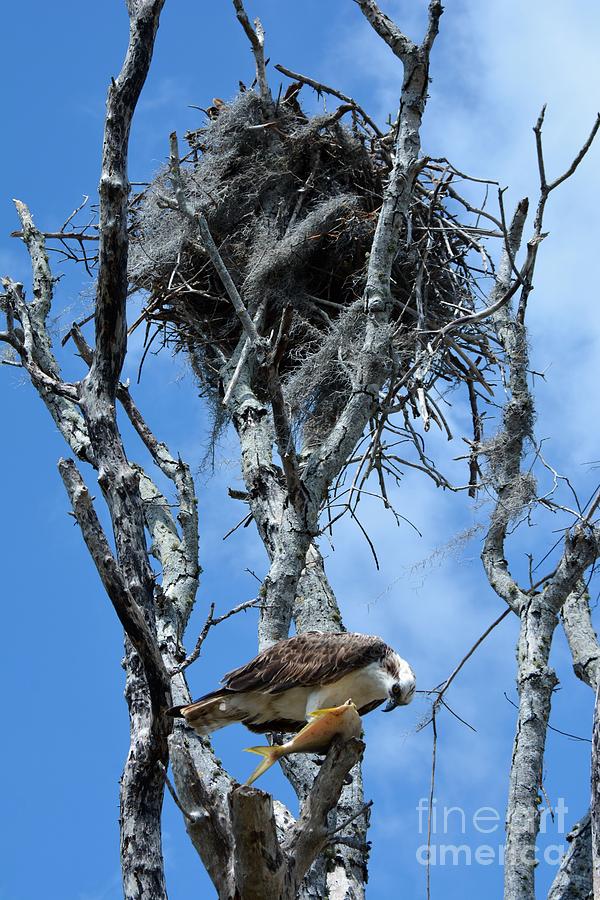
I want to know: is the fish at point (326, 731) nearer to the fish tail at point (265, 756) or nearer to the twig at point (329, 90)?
the fish tail at point (265, 756)

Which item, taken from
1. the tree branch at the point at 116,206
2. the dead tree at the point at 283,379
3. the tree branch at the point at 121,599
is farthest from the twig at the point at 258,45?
the tree branch at the point at 121,599

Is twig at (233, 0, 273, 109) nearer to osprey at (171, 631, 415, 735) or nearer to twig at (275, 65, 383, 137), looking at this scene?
twig at (275, 65, 383, 137)

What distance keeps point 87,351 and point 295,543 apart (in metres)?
1.45

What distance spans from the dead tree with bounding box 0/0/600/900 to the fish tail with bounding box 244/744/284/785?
17 cm

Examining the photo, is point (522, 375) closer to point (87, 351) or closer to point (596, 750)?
point (87, 351)

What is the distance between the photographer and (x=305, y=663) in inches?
171

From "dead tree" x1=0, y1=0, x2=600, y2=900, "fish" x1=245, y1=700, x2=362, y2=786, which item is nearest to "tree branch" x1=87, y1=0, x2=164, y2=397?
"dead tree" x1=0, y1=0, x2=600, y2=900

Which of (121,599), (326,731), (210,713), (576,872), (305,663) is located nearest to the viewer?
(326,731)

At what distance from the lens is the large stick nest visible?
25.7 feet

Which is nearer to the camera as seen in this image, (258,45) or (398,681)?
(398,681)

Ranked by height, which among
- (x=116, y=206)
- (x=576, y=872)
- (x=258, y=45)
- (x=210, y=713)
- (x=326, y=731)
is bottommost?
(x=576, y=872)

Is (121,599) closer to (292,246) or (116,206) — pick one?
(116,206)

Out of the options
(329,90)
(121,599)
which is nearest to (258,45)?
(329,90)

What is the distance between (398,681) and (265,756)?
0.60 meters
